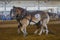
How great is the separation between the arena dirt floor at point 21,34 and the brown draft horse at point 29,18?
4 cm

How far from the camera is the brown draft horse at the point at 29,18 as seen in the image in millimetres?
1725

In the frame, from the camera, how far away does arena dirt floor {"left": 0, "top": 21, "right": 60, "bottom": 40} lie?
5.64ft

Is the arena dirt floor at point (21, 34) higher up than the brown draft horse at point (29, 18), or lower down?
lower down

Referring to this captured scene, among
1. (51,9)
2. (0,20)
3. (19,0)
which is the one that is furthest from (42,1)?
(0,20)

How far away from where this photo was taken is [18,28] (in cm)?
174

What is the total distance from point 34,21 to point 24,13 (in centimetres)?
13

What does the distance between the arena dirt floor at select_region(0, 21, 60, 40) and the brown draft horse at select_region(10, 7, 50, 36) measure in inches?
1.7

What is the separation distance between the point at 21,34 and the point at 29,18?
0.60 feet

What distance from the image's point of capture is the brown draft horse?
172 cm

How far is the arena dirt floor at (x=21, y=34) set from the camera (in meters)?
1.72

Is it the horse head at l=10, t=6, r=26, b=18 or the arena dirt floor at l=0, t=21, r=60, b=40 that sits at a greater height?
the horse head at l=10, t=6, r=26, b=18

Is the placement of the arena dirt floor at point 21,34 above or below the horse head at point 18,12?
below

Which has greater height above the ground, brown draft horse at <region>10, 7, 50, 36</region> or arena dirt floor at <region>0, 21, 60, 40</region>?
brown draft horse at <region>10, 7, 50, 36</region>

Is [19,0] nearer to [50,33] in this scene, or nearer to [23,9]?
[23,9]
